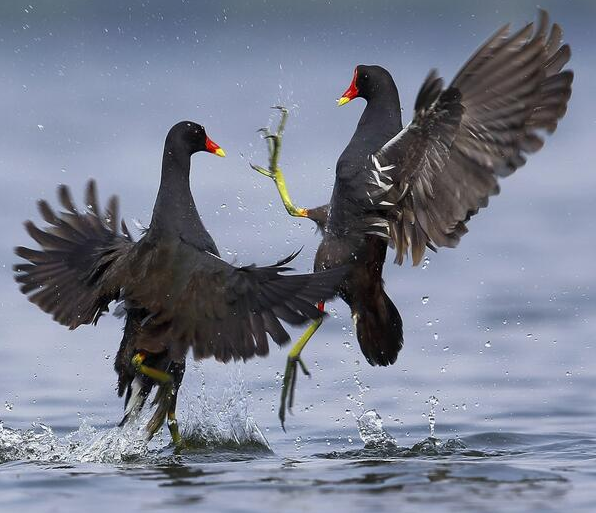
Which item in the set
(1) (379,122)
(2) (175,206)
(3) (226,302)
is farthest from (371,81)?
(3) (226,302)

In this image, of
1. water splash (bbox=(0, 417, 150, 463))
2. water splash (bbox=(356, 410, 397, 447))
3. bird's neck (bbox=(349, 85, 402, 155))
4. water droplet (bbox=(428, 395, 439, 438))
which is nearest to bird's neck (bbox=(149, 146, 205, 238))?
bird's neck (bbox=(349, 85, 402, 155))

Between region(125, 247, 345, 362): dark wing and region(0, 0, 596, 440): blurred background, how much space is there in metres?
1.07

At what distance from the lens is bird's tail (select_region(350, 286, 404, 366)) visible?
7.75 m

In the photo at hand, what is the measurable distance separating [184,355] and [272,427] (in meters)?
1.38

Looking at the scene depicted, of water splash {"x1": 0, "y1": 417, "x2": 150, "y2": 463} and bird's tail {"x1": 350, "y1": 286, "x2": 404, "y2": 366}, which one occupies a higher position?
bird's tail {"x1": 350, "y1": 286, "x2": 404, "y2": 366}

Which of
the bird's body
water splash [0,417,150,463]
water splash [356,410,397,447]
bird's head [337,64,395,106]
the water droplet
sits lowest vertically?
water splash [0,417,150,463]

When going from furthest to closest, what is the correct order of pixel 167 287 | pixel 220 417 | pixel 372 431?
pixel 220 417 < pixel 372 431 < pixel 167 287

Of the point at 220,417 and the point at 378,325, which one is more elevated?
the point at 378,325

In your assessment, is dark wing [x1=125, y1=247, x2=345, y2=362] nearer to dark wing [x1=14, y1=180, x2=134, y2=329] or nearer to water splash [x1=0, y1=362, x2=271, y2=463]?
dark wing [x1=14, y1=180, x2=134, y2=329]

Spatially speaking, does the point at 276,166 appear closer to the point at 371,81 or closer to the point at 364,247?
the point at 371,81

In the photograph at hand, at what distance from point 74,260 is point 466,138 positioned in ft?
7.32

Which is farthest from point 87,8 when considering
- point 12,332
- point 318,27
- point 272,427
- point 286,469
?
point 286,469

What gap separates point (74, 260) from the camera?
8227 mm

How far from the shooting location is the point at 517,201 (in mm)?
14562
